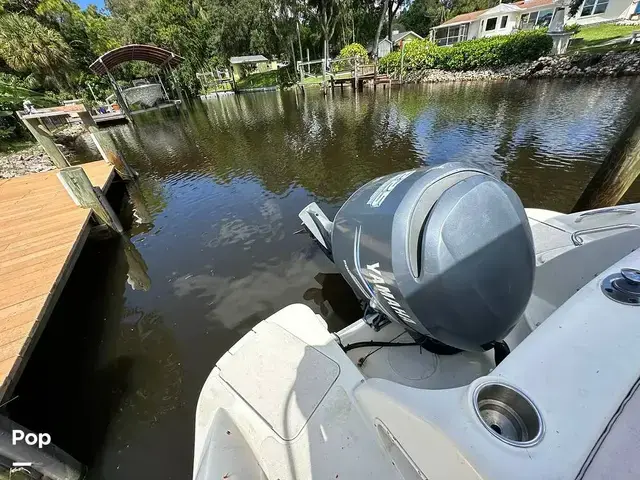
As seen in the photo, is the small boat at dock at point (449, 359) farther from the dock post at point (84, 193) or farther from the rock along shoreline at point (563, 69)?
the rock along shoreline at point (563, 69)

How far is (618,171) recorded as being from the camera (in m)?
3.11

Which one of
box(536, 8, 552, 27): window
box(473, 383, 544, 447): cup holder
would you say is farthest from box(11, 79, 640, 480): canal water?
box(536, 8, 552, 27): window

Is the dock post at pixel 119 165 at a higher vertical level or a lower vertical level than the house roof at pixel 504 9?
lower

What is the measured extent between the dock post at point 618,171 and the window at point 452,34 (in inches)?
1272

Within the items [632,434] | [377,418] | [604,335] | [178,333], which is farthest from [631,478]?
[178,333]

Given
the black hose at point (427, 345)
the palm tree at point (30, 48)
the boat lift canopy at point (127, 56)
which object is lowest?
the black hose at point (427, 345)

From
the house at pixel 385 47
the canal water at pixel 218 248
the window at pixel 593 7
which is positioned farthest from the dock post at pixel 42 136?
the window at pixel 593 7

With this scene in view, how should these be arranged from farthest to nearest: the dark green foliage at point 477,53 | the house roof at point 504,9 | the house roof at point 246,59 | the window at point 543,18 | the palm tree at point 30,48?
the house roof at point 246,59
the house roof at point 504,9
the window at point 543,18
the dark green foliage at point 477,53
the palm tree at point 30,48

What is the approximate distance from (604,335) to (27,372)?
4.48 m

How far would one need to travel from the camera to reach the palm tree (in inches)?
587

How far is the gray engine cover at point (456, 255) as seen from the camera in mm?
1285

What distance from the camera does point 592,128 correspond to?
709cm

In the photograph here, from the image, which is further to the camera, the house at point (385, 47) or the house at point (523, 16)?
the house at point (385, 47)

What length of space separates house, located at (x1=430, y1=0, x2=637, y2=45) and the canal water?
18.5m
